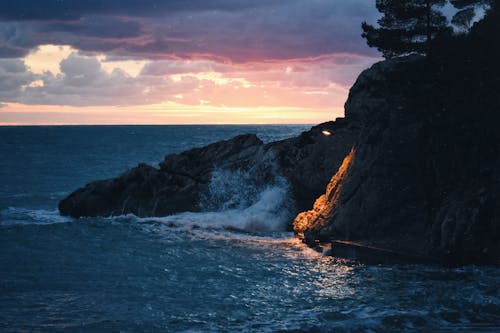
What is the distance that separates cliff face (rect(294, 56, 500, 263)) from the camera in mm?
18188

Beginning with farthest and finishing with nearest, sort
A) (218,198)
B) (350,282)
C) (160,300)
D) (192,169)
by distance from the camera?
(192,169) < (218,198) < (350,282) < (160,300)

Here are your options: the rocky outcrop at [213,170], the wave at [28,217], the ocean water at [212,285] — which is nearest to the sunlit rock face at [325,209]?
the ocean water at [212,285]

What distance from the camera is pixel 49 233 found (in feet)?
81.1

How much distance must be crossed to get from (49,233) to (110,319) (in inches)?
508

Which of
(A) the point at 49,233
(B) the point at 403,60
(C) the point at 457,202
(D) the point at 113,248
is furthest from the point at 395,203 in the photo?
(A) the point at 49,233

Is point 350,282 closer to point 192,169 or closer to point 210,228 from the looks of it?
point 210,228

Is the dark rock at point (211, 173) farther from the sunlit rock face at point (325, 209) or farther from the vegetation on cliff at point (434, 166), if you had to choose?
the vegetation on cliff at point (434, 166)

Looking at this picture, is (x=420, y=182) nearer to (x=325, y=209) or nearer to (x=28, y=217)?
(x=325, y=209)

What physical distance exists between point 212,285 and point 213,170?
54.2ft

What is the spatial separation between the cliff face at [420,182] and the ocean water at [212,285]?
1.22 metres

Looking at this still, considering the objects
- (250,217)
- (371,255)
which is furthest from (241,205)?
(371,255)

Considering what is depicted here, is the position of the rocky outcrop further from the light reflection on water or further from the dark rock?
the light reflection on water

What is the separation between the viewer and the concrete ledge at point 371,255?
60.6 feet

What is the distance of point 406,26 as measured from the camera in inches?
1138
